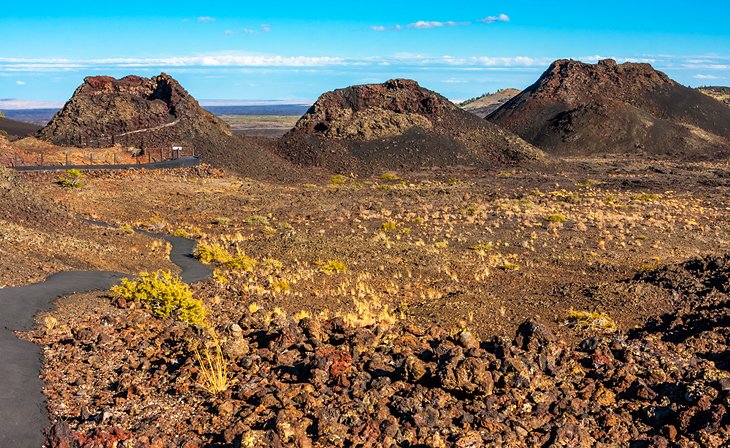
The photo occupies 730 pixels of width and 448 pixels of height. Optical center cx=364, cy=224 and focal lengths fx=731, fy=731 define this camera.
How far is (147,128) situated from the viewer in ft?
184

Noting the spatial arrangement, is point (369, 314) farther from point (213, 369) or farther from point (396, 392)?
point (396, 392)

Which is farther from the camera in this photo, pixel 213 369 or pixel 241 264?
pixel 241 264

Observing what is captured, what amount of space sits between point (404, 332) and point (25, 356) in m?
6.32

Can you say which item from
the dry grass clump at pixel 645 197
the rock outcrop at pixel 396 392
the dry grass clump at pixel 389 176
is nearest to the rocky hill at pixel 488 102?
the dry grass clump at pixel 389 176

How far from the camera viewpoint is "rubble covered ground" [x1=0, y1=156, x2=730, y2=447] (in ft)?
29.4

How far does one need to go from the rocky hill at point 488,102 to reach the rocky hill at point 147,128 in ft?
374

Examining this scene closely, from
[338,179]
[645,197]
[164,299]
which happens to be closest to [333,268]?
[164,299]

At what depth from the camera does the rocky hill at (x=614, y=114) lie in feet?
261

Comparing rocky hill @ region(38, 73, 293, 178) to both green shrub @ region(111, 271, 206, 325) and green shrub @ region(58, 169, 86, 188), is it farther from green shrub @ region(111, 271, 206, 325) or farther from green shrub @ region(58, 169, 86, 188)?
green shrub @ region(111, 271, 206, 325)

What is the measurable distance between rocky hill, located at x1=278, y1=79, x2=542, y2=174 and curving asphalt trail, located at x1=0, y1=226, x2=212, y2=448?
41.3 metres

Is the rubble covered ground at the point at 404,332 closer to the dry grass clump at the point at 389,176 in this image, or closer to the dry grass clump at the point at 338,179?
the dry grass clump at the point at 338,179

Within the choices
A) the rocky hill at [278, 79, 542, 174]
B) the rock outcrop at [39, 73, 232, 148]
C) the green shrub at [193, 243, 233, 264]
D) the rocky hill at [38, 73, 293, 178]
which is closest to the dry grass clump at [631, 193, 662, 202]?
the rocky hill at [278, 79, 542, 174]

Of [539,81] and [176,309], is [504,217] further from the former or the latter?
[539,81]

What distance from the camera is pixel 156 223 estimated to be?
32.2 metres
